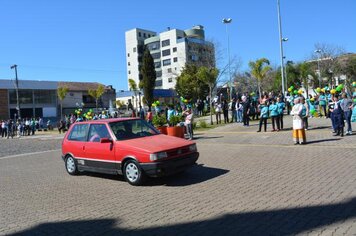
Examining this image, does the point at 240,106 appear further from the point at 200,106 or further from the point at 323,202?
the point at 323,202

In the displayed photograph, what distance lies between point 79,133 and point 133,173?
2.59 m

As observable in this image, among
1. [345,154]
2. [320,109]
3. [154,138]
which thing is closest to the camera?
[154,138]

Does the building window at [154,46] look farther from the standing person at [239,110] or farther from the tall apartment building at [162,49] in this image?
the standing person at [239,110]

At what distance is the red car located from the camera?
8328 millimetres

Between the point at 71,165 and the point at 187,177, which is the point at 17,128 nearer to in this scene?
the point at 71,165

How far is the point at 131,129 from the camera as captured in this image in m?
9.58

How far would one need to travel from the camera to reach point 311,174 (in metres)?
8.18

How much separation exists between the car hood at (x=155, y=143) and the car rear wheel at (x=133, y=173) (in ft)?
1.39

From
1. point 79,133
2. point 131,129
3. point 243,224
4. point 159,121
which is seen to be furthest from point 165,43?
point 243,224

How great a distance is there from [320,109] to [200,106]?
14.3 meters

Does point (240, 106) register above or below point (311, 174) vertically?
above

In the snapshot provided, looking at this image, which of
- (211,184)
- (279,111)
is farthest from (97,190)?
(279,111)

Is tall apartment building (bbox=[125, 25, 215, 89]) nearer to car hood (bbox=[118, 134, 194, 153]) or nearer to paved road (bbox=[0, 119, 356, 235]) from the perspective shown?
paved road (bbox=[0, 119, 356, 235])

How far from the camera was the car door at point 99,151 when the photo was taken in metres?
9.07
